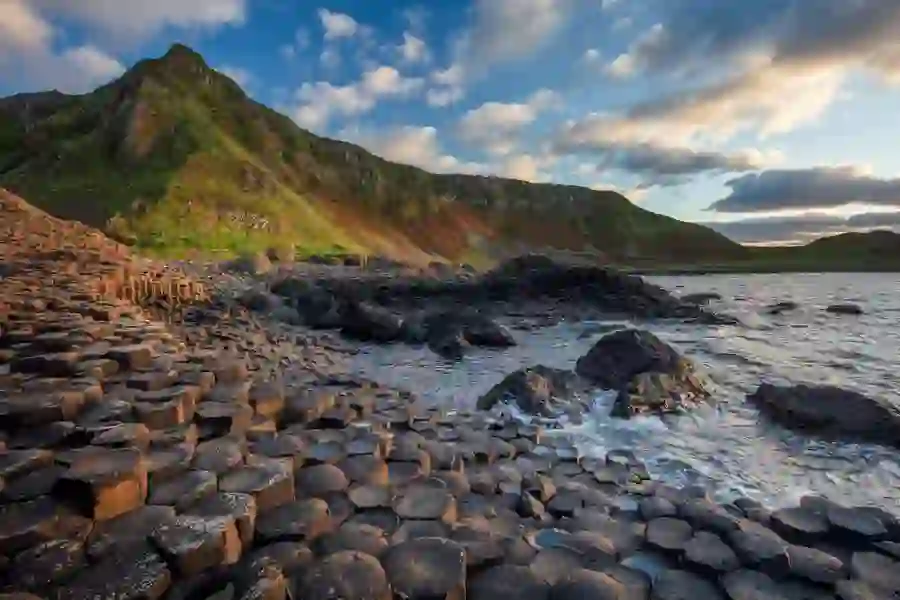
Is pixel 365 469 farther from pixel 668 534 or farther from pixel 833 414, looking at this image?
pixel 833 414

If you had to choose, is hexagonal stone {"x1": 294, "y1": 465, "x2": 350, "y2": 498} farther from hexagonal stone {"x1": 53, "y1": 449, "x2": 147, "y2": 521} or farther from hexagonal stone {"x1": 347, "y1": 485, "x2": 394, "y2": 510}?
hexagonal stone {"x1": 53, "y1": 449, "x2": 147, "y2": 521}

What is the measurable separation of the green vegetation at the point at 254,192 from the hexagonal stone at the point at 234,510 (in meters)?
37.3

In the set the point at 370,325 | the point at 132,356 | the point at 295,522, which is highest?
the point at 132,356

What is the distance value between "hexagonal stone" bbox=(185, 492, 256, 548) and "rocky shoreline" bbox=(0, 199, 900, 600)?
11 mm

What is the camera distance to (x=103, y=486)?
273 cm

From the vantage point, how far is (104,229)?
39156 millimetres

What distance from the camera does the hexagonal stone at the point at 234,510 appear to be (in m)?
2.76

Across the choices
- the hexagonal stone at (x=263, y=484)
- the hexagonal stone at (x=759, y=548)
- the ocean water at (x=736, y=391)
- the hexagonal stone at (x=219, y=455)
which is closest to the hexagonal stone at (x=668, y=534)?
the hexagonal stone at (x=759, y=548)

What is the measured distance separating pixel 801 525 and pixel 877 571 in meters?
0.62

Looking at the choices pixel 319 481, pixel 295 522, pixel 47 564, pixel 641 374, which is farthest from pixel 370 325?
pixel 47 564

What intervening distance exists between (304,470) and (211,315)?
11357 mm

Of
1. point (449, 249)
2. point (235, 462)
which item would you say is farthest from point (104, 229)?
point (449, 249)

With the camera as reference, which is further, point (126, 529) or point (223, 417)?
point (223, 417)

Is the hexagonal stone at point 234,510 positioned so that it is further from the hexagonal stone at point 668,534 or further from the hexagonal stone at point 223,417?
the hexagonal stone at point 668,534
